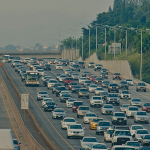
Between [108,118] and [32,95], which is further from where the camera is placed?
[32,95]

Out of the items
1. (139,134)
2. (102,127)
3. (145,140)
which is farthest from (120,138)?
(102,127)

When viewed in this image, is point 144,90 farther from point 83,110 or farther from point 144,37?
point 144,37

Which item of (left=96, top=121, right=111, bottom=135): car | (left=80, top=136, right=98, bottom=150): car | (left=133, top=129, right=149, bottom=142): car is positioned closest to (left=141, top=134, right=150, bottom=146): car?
(left=133, top=129, right=149, bottom=142): car

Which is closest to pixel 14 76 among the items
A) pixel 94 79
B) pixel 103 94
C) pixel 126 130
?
pixel 94 79

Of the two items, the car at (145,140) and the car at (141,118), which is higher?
the car at (145,140)

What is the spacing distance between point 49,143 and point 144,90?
51.4m

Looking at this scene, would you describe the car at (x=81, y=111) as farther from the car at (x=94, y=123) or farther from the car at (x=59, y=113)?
the car at (x=94, y=123)

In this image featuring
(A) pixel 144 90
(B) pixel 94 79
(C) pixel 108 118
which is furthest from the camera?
(B) pixel 94 79

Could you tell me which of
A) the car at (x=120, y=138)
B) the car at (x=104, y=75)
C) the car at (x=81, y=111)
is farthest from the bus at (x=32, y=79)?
the car at (x=120, y=138)

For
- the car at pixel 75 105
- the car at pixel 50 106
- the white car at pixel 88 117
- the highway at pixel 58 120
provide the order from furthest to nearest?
the car at pixel 50 106
the car at pixel 75 105
the white car at pixel 88 117
the highway at pixel 58 120

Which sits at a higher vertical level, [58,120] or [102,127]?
[102,127]

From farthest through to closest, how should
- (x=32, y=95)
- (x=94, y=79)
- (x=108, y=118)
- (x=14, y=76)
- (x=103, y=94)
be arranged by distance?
(x=14, y=76), (x=94, y=79), (x=32, y=95), (x=103, y=94), (x=108, y=118)

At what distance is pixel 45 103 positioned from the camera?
6381cm

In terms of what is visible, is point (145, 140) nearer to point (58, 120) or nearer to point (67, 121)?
point (67, 121)
